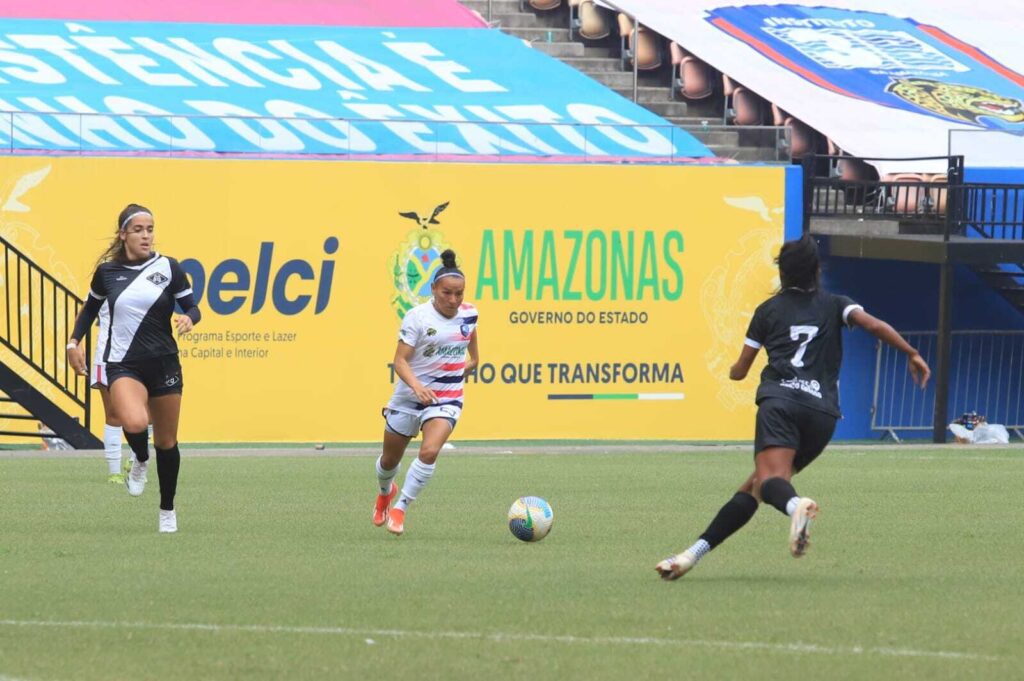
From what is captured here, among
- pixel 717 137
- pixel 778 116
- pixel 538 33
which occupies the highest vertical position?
pixel 538 33

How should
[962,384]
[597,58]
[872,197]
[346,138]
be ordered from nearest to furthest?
[346,138]
[872,197]
[962,384]
[597,58]

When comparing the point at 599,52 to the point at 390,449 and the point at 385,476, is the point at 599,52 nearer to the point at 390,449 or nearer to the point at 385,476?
the point at 385,476

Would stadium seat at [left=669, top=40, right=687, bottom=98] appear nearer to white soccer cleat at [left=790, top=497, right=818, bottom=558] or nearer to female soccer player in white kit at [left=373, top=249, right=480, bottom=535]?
female soccer player in white kit at [left=373, top=249, right=480, bottom=535]

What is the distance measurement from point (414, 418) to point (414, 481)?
0.38 m

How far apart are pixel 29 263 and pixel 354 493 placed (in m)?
6.43

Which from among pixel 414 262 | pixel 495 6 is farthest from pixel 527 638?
pixel 495 6

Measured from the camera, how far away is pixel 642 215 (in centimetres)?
2277

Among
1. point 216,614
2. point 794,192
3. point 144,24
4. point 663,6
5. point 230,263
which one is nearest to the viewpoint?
point 216,614

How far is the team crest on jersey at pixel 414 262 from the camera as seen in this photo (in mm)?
22203

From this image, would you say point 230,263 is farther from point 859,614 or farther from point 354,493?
point 859,614

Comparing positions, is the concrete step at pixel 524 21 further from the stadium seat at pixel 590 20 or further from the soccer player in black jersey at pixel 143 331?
the soccer player in black jersey at pixel 143 331

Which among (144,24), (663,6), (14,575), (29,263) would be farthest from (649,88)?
(14,575)

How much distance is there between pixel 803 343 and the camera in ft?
29.2

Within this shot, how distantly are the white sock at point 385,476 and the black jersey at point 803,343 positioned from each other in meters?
3.31
